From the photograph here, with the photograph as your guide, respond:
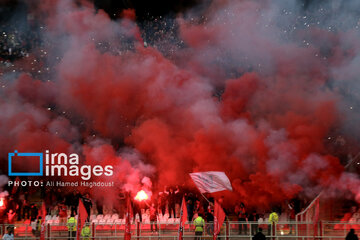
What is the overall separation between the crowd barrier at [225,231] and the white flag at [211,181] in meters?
2.91

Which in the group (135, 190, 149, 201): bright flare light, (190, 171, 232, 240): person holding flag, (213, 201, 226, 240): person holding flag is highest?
(190, 171, 232, 240): person holding flag

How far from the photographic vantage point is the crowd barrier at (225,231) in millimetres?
13312

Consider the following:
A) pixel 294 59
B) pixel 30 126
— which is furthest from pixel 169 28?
pixel 30 126

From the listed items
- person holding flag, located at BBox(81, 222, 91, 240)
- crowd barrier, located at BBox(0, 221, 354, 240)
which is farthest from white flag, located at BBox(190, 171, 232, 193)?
person holding flag, located at BBox(81, 222, 91, 240)

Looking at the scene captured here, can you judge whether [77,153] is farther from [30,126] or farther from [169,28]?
[169,28]

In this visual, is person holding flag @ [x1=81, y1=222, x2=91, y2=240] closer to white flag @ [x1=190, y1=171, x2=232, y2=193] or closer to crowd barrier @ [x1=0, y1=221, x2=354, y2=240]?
crowd barrier @ [x1=0, y1=221, x2=354, y2=240]

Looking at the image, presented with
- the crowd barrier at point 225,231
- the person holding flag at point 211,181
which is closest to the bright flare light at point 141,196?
the person holding flag at point 211,181

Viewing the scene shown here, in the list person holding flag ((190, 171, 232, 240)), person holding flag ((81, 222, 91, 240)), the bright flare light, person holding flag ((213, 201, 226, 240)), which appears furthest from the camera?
the bright flare light

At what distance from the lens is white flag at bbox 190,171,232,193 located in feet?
56.9

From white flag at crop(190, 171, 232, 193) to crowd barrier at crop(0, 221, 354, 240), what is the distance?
291 cm

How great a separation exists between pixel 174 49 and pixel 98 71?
2997mm

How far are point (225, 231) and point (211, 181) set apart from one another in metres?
4.06

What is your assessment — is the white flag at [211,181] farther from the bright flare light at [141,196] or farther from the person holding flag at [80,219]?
the person holding flag at [80,219]

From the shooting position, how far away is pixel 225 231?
1372 centimetres
